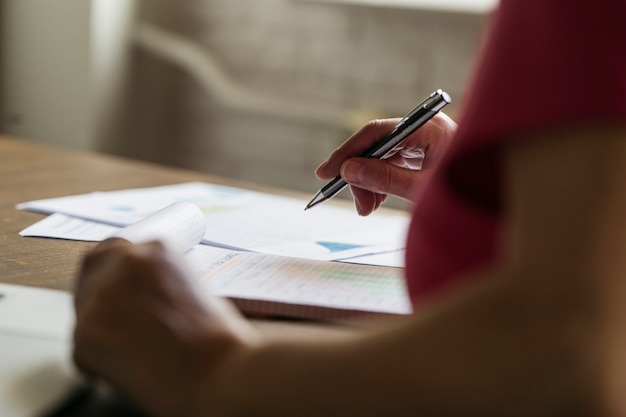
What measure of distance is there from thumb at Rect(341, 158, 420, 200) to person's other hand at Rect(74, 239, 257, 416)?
49 cm

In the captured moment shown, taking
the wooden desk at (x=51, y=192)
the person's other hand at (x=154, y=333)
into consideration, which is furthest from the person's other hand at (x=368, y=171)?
the person's other hand at (x=154, y=333)

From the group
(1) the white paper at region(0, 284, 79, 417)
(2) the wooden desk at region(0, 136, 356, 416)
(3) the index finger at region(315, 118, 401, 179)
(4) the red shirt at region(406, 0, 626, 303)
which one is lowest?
(2) the wooden desk at region(0, 136, 356, 416)

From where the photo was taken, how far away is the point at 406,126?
3.05ft

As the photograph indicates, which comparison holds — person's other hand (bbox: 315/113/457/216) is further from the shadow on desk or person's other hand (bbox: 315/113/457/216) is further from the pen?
the shadow on desk

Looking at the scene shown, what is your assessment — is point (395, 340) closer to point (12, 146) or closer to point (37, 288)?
point (37, 288)

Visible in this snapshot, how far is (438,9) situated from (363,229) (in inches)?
54.1

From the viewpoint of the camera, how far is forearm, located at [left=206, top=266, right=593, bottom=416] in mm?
360

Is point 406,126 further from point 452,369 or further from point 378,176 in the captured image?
point 452,369

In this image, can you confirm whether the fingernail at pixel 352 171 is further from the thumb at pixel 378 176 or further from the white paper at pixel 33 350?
the white paper at pixel 33 350

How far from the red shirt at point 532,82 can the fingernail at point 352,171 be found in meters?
0.51

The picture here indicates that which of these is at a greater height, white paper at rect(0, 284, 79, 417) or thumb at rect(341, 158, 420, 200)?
thumb at rect(341, 158, 420, 200)

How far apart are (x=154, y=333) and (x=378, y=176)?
1.84 feet

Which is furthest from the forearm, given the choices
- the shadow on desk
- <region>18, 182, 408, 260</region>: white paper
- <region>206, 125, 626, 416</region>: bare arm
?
<region>18, 182, 408, 260</region>: white paper

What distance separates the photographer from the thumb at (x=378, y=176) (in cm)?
97
